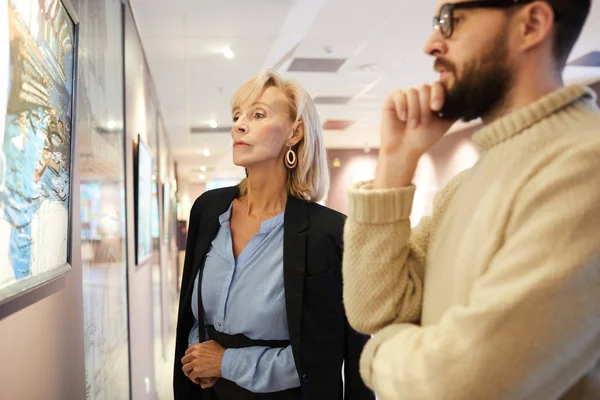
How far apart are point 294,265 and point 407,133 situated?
0.68 metres

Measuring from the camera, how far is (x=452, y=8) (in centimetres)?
70

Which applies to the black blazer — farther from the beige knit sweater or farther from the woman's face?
the beige knit sweater

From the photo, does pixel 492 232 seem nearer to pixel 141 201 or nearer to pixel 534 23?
pixel 534 23

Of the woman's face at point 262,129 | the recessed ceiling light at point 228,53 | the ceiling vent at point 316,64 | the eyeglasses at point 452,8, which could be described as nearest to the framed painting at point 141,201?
the recessed ceiling light at point 228,53

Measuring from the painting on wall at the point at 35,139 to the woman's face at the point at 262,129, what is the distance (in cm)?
47

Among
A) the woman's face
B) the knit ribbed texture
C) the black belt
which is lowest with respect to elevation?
the black belt

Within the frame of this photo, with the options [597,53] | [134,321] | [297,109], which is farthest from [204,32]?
[597,53]

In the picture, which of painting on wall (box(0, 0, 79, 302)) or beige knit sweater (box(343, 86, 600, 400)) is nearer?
beige knit sweater (box(343, 86, 600, 400))

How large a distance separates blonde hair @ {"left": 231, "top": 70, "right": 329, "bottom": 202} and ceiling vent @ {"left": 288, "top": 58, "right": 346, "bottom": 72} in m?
3.62

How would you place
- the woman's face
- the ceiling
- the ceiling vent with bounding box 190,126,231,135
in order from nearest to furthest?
the woman's face, the ceiling, the ceiling vent with bounding box 190,126,231,135

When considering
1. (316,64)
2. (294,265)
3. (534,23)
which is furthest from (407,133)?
(316,64)

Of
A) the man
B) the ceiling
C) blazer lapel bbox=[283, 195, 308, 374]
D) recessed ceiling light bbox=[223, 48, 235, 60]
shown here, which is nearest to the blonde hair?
blazer lapel bbox=[283, 195, 308, 374]

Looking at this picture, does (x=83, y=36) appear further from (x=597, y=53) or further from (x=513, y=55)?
(x=597, y=53)

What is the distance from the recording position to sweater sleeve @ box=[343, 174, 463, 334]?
727mm
